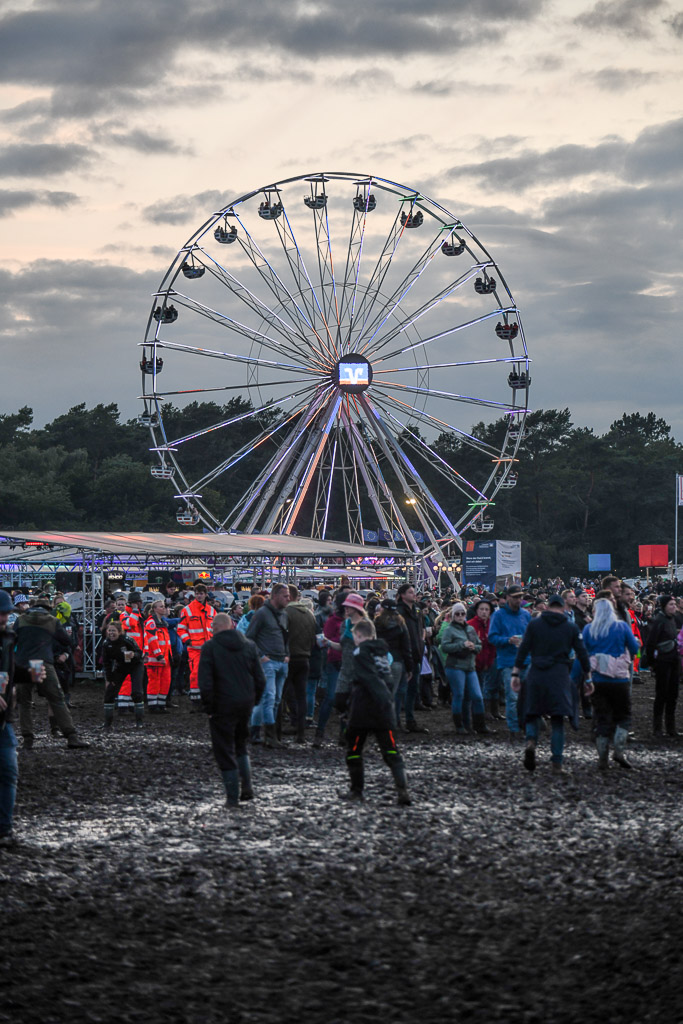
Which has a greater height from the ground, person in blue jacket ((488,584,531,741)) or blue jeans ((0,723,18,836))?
person in blue jacket ((488,584,531,741))

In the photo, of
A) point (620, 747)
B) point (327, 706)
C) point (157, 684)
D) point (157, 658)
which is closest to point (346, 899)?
point (620, 747)

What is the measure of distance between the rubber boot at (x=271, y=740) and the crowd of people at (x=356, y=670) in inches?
0.5

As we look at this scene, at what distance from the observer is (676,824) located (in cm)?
879

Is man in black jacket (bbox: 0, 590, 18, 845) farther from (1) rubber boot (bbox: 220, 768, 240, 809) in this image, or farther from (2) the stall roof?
(2) the stall roof

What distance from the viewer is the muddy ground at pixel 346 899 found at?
516cm

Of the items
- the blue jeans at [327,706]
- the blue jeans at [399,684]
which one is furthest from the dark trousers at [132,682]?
the blue jeans at [399,684]

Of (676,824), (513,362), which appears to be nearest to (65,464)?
(513,362)

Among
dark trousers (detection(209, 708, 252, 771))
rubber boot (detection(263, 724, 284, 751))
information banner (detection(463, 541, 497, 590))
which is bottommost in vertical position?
rubber boot (detection(263, 724, 284, 751))

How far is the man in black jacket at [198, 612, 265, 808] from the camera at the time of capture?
388 inches

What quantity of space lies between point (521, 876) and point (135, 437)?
320 feet

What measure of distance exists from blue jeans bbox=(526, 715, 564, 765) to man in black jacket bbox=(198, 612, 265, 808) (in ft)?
8.70

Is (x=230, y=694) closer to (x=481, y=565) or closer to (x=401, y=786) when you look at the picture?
(x=401, y=786)

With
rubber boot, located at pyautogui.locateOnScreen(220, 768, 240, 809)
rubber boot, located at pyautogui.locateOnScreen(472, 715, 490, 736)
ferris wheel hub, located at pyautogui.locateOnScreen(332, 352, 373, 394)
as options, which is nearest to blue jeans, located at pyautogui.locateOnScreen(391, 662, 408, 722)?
rubber boot, located at pyautogui.locateOnScreen(472, 715, 490, 736)

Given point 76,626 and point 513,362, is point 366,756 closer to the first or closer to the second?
point 76,626
